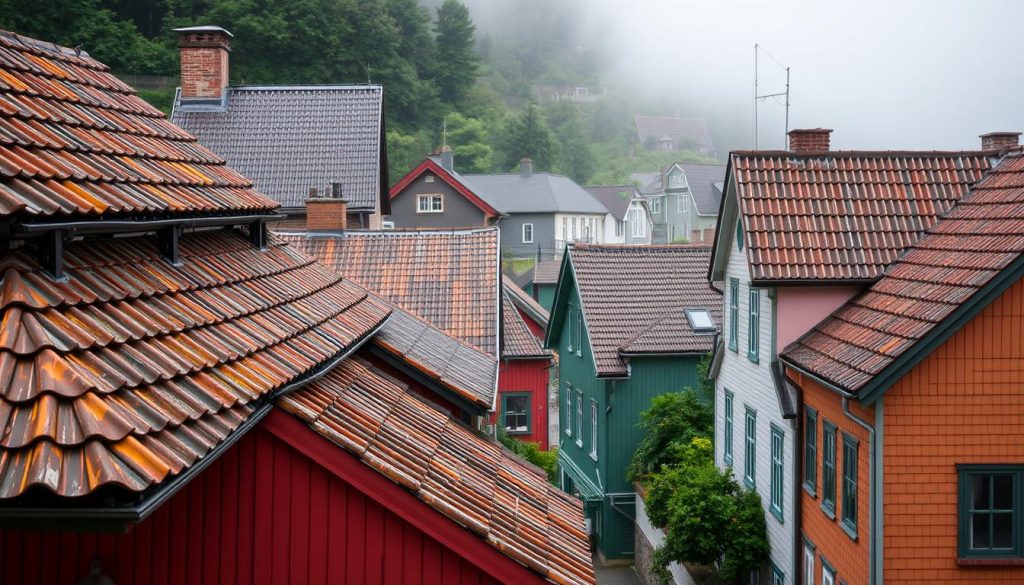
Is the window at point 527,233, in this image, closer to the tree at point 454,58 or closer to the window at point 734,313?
the tree at point 454,58

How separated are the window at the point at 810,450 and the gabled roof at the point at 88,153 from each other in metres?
9.02

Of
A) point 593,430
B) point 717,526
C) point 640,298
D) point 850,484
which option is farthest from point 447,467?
point 593,430

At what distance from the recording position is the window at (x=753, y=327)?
631 inches

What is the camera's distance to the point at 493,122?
83.7 meters

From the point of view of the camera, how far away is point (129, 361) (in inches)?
171

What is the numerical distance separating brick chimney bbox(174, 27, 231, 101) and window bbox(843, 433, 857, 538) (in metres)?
22.9

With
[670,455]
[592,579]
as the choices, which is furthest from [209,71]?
[592,579]

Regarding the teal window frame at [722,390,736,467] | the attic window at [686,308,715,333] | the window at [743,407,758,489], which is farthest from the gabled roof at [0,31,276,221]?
the attic window at [686,308,715,333]

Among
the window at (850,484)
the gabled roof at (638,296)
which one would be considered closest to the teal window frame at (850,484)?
the window at (850,484)

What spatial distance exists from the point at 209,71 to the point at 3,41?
2455cm

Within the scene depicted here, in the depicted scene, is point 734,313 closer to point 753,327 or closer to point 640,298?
point 753,327

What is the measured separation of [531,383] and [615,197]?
168ft

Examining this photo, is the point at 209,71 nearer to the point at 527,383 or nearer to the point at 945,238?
the point at 527,383

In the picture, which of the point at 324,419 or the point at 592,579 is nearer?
the point at 324,419
